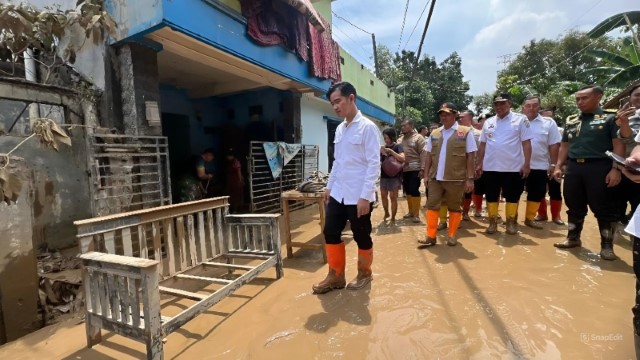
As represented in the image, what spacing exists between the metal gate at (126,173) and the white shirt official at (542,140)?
5311 mm

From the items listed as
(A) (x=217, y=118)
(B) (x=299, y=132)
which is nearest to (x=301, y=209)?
(B) (x=299, y=132)

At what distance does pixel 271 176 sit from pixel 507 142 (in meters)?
4.36

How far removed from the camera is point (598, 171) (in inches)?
136

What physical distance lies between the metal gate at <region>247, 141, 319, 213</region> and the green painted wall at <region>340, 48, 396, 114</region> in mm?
3066

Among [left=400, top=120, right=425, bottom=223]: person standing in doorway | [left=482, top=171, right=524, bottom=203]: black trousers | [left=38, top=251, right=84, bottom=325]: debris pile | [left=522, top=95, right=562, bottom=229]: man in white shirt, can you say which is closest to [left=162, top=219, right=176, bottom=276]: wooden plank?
[left=38, top=251, right=84, bottom=325]: debris pile

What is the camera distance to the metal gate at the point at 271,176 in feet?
22.2

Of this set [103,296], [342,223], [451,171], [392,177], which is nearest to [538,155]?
[451,171]

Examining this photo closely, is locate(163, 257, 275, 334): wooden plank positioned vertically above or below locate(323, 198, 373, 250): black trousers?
below

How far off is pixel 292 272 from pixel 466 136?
267 cm

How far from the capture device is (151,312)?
1.97 metres

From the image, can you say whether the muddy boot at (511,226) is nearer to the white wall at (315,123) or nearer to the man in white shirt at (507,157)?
the man in white shirt at (507,157)

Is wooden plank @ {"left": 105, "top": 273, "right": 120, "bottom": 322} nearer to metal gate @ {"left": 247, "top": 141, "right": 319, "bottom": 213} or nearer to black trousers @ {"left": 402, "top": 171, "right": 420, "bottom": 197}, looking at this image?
metal gate @ {"left": 247, "top": 141, "right": 319, "bottom": 213}

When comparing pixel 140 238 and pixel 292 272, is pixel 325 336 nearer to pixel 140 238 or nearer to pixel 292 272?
pixel 292 272

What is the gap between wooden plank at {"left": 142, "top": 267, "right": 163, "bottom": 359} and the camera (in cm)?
195
